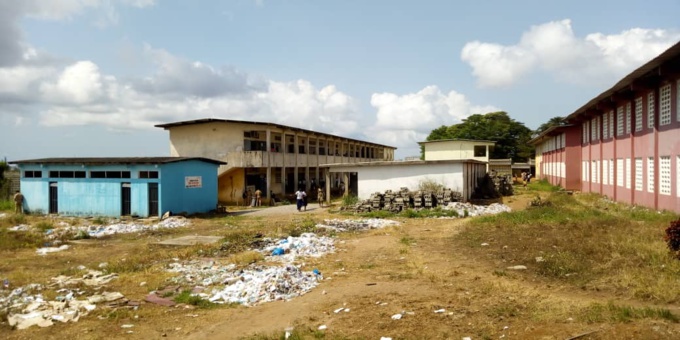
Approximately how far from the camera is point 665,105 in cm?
1822

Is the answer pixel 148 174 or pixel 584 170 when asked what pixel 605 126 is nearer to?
pixel 584 170

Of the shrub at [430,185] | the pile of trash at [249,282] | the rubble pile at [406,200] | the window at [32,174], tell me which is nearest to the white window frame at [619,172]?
the rubble pile at [406,200]

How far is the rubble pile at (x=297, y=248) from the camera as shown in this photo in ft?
43.4

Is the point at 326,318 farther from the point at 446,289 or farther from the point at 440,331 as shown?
the point at 446,289

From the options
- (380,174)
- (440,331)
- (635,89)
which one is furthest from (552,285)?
(380,174)

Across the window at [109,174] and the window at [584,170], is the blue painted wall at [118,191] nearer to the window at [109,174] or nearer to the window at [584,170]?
the window at [109,174]

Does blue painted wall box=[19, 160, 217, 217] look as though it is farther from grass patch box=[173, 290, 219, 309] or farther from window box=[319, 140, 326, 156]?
window box=[319, 140, 326, 156]

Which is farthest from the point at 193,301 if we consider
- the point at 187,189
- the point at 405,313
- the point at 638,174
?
the point at 638,174

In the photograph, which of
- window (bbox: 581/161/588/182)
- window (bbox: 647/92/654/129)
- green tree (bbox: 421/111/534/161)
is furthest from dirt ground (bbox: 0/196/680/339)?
green tree (bbox: 421/111/534/161)

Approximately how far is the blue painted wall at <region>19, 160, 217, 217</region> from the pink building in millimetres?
22135

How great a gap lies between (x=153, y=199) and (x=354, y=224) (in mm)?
11495

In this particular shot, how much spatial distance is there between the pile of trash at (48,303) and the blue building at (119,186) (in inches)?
553

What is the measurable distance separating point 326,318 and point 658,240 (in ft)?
30.5

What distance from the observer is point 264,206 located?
105ft
